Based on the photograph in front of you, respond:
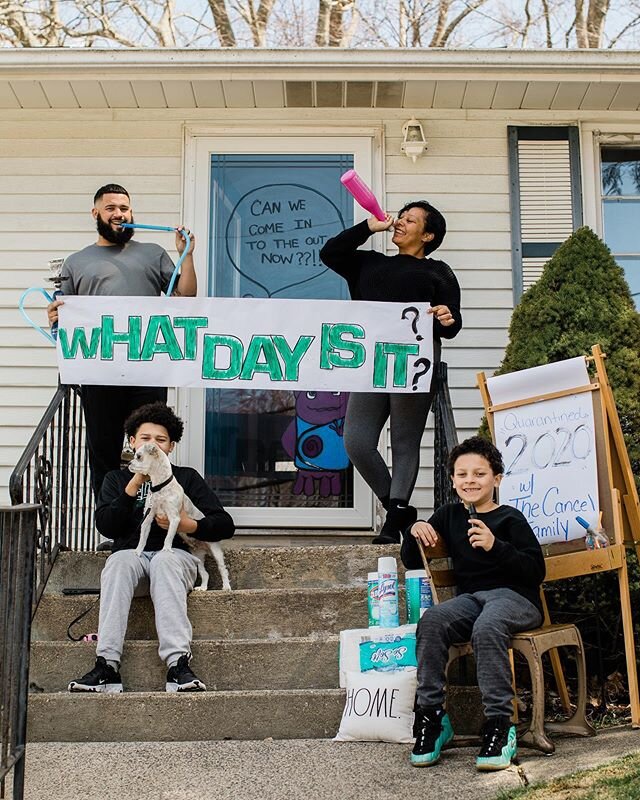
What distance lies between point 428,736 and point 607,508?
124 centimetres

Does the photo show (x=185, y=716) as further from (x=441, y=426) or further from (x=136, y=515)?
(x=441, y=426)

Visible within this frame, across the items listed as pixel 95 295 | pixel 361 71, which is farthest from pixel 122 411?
pixel 361 71

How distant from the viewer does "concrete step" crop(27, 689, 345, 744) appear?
154 inches

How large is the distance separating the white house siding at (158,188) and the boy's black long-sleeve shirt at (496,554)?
2.40 metres

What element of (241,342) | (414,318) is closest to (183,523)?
(241,342)

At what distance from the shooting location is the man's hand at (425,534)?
3.89 meters

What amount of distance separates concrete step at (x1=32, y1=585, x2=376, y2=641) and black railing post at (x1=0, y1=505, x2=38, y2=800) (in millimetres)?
1449

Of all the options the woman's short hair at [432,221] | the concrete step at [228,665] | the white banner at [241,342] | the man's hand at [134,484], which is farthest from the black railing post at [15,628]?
the woman's short hair at [432,221]

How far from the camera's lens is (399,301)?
5.08 m

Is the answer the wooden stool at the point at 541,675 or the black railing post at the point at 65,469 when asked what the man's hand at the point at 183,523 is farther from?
the wooden stool at the point at 541,675

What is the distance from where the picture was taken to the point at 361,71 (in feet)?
20.0

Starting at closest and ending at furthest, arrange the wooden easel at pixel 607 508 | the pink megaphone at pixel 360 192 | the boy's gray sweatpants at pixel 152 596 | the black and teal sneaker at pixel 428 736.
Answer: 1. the black and teal sneaker at pixel 428 736
2. the wooden easel at pixel 607 508
3. the boy's gray sweatpants at pixel 152 596
4. the pink megaphone at pixel 360 192

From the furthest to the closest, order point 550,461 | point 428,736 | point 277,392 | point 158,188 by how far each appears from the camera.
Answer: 1. point 158,188
2. point 277,392
3. point 550,461
4. point 428,736

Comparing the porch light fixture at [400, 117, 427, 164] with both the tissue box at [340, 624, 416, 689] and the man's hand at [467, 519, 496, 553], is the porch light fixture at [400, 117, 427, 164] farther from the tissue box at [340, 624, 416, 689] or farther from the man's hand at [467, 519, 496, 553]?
the tissue box at [340, 624, 416, 689]
